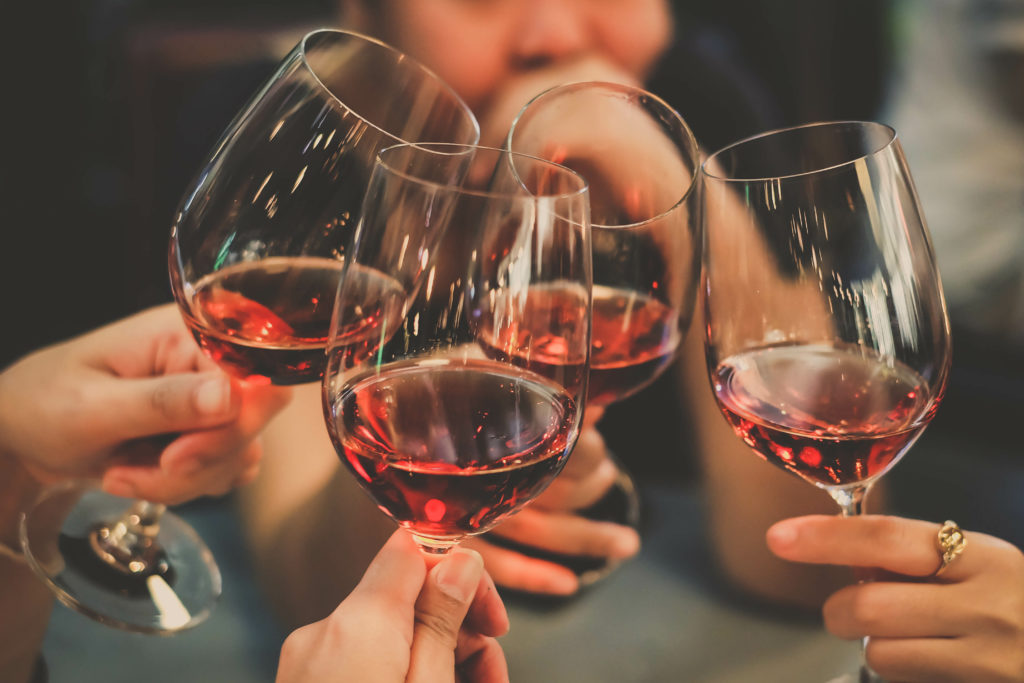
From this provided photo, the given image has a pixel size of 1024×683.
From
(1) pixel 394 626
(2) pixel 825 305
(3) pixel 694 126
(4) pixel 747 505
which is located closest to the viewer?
(1) pixel 394 626

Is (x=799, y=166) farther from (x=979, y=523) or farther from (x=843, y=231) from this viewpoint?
(x=979, y=523)

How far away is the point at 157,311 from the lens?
87cm

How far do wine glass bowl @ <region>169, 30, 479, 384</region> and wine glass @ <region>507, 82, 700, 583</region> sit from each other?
13 cm

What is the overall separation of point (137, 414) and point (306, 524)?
0.19 meters

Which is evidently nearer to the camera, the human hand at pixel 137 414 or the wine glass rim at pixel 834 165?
the wine glass rim at pixel 834 165

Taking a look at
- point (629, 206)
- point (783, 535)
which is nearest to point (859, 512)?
point (783, 535)

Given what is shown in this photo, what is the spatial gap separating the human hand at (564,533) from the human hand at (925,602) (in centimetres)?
23

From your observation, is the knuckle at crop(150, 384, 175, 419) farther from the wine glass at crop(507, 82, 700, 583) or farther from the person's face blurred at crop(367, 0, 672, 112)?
the person's face blurred at crop(367, 0, 672, 112)

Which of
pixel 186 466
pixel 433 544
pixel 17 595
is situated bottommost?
pixel 17 595

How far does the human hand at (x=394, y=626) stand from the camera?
0.47 meters

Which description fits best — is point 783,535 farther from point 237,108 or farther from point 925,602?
point 237,108

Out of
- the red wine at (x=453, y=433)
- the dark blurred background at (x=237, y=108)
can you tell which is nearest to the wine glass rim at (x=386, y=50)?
the red wine at (x=453, y=433)

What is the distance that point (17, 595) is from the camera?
2.38ft

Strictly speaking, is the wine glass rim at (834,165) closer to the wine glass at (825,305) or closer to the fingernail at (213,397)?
the wine glass at (825,305)
